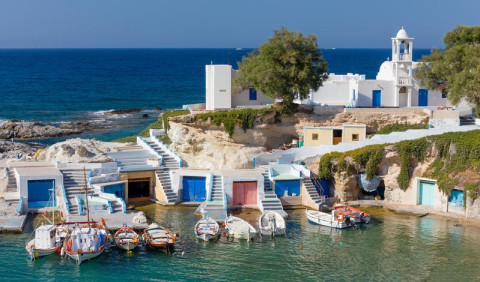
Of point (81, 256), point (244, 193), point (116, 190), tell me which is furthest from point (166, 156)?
point (81, 256)

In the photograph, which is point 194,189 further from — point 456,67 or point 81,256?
point 456,67

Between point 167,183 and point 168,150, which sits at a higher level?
point 168,150

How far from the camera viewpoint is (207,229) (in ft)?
122

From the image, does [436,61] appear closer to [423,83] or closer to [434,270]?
[423,83]

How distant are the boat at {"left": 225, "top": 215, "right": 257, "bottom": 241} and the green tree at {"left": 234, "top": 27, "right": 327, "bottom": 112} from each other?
13.0 m

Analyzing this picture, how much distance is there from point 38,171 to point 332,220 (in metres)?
19.2

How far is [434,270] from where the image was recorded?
32.8m

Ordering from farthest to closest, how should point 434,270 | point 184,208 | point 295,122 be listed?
1. point 295,122
2. point 184,208
3. point 434,270

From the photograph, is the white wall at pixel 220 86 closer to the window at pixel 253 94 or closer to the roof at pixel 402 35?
the window at pixel 253 94

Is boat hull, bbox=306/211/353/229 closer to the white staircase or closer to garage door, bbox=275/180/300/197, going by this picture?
garage door, bbox=275/180/300/197

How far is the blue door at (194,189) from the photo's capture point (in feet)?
146

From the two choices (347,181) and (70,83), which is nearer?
(347,181)

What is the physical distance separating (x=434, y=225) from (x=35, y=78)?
424ft

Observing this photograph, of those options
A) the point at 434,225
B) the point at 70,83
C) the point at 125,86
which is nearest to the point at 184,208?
the point at 434,225
